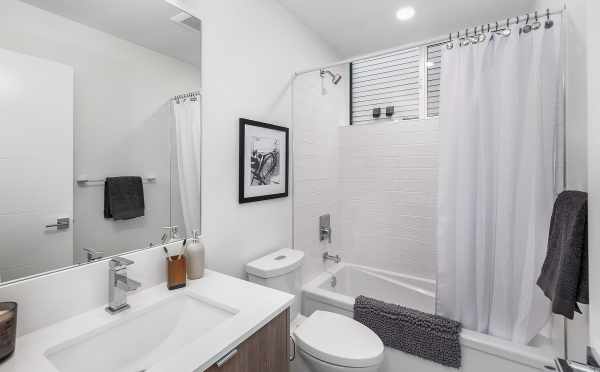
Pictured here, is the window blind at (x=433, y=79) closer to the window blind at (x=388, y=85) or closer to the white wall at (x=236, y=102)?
the window blind at (x=388, y=85)

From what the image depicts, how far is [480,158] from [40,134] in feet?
6.29

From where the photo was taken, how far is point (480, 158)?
149 cm

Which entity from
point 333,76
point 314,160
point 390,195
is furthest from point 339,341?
point 333,76

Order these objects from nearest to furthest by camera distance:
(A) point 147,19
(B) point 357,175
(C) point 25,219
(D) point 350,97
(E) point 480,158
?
(C) point 25,219 → (A) point 147,19 → (E) point 480,158 → (B) point 357,175 → (D) point 350,97

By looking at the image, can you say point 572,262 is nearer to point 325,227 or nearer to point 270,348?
point 270,348

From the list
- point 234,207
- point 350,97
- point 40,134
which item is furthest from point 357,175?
point 40,134

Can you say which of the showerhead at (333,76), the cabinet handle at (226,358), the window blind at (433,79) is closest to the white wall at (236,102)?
the showerhead at (333,76)

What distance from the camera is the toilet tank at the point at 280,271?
5.27ft

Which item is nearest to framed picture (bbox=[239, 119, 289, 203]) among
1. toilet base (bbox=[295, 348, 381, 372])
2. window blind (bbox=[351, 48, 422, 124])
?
toilet base (bbox=[295, 348, 381, 372])

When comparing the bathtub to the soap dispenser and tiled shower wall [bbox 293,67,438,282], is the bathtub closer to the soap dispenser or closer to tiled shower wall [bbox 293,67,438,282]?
tiled shower wall [bbox 293,67,438,282]

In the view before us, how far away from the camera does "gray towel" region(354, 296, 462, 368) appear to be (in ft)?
4.83

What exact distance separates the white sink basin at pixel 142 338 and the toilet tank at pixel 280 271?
0.51m

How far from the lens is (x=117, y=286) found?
1.01m

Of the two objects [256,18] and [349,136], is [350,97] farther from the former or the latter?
[256,18]
